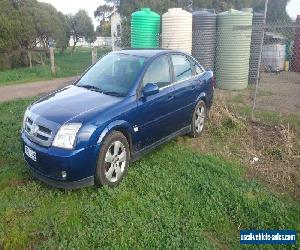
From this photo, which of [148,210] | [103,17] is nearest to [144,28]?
[148,210]

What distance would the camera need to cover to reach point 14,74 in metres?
17.3

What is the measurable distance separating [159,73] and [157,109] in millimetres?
630

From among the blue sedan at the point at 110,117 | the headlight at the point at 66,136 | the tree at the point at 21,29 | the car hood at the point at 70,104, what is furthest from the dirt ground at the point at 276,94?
the tree at the point at 21,29

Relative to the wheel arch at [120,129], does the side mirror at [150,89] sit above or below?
above

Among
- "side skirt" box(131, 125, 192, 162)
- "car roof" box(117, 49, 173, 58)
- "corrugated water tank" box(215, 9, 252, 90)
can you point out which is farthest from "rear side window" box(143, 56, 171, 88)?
"corrugated water tank" box(215, 9, 252, 90)

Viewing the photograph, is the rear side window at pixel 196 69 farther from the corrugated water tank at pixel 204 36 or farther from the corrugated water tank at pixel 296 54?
the corrugated water tank at pixel 296 54

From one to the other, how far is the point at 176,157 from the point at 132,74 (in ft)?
5.21

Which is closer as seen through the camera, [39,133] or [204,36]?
[39,133]

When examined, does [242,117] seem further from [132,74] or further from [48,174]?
[48,174]

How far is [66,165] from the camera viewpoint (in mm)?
4070

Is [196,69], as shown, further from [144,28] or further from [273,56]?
[273,56]

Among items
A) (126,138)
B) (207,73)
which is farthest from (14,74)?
(126,138)

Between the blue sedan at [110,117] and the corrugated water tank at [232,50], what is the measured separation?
18.6 feet

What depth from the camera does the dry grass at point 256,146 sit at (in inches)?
207
